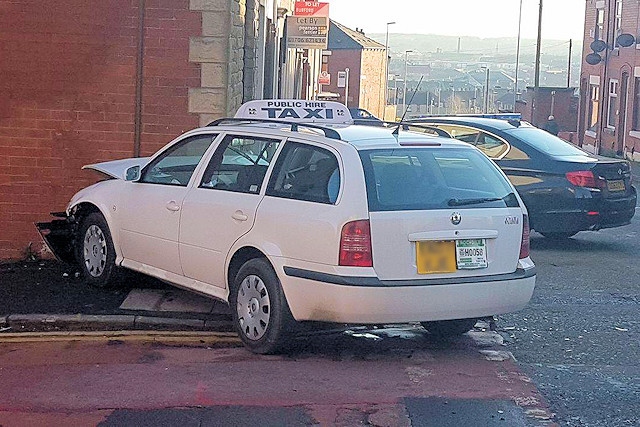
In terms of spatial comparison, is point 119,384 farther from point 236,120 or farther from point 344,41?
point 344,41

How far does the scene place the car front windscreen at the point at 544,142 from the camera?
13.4m

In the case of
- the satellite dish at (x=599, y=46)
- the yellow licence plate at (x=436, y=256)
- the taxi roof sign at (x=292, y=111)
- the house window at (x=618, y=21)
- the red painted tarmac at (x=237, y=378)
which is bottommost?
the red painted tarmac at (x=237, y=378)

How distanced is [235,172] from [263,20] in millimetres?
10382

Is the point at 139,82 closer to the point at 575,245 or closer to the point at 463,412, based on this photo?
the point at 463,412

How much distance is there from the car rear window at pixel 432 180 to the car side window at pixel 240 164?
87cm

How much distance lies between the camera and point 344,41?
7400 cm

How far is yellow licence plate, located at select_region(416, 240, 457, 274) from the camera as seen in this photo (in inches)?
275

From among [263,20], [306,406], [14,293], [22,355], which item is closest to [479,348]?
[306,406]

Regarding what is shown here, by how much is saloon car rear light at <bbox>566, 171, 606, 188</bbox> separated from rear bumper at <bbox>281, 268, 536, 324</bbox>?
6.06m

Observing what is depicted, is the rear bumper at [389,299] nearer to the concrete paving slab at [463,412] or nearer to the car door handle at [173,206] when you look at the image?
the concrete paving slab at [463,412]

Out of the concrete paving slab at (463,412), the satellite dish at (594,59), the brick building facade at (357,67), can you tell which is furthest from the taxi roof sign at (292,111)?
the brick building facade at (357,67)

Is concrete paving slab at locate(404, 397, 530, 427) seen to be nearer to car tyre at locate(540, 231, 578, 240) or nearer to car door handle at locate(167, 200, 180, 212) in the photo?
car door handle at locate(167, 200, 180, 212)

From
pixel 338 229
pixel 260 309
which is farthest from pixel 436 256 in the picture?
pixel 260 309

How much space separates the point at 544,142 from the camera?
1359 centimetres
